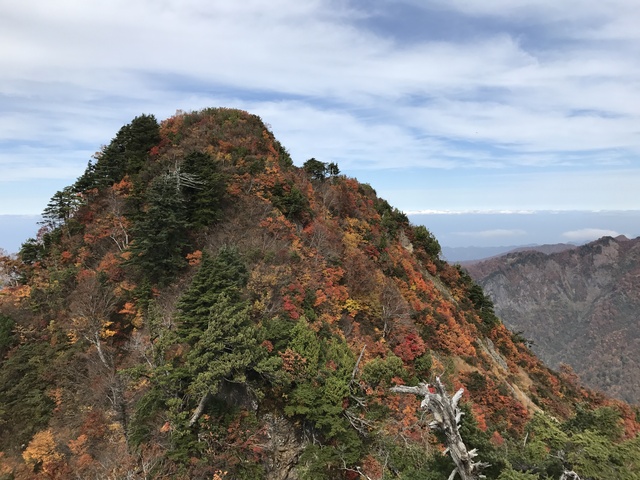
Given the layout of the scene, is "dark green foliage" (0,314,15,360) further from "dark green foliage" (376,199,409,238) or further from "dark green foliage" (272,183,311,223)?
"dark green foliage" (376,199,409,238)

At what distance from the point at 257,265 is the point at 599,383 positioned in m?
198

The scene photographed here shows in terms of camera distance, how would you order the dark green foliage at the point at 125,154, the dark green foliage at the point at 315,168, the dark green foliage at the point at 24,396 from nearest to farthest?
the dark green foliage at the point at 24,396 → the dark green foliage at the point at 125,154 → the dark green foliage at the point at 315,168

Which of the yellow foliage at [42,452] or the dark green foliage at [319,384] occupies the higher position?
the dark green foliage at [319,384]

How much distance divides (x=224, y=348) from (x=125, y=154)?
2770 centimetres

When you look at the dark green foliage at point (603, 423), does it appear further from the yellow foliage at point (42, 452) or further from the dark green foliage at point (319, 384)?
the yellow foliage at point (42, 452)

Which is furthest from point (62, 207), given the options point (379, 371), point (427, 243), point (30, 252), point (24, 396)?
point (427, 243)

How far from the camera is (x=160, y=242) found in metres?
24.1

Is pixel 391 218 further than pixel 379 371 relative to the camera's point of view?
Yes

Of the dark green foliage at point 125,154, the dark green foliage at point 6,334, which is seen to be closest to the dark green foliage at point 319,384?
the dark green foliage at point 6,334

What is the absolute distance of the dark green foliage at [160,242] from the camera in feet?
79.7

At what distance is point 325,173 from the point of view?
5562 cm

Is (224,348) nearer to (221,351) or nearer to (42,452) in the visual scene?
(221,351)

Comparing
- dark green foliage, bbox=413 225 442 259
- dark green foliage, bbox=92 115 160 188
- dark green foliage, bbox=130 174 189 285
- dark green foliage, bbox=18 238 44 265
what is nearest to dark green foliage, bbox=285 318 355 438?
dark green foliage, bbox=130 174 189 285

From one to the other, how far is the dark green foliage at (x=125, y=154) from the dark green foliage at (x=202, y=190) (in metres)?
8.17
